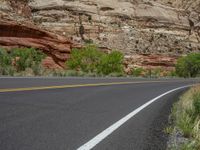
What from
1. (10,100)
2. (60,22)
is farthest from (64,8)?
(10,100)

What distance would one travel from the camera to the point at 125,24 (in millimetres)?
91875

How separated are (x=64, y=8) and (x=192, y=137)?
84465 millimetres

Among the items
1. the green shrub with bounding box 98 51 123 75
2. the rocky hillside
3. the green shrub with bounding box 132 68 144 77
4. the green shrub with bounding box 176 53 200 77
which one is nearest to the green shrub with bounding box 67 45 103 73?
the green shrub with bounding box 98 51 123 75

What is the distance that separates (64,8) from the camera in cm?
8981

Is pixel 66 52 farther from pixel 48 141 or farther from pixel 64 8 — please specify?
pixel 48 141

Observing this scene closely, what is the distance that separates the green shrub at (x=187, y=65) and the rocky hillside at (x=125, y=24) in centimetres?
464

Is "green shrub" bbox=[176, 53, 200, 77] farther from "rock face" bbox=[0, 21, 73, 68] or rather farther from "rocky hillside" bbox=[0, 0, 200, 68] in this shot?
"rock face" bbox=[0, 21, 73, 68]

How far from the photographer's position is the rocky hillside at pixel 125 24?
82688 millimetres

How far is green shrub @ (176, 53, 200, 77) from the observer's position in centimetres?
7696

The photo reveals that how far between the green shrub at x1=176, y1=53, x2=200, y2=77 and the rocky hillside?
4.64 metres

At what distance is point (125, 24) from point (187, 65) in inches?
787

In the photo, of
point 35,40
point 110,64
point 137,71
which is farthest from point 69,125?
point 137,71

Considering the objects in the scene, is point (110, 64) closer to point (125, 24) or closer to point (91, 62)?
point (91, 62)

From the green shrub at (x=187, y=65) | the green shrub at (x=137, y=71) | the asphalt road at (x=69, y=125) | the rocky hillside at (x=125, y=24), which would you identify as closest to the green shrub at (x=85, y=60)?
the green shrub at (x=137, y=71)
